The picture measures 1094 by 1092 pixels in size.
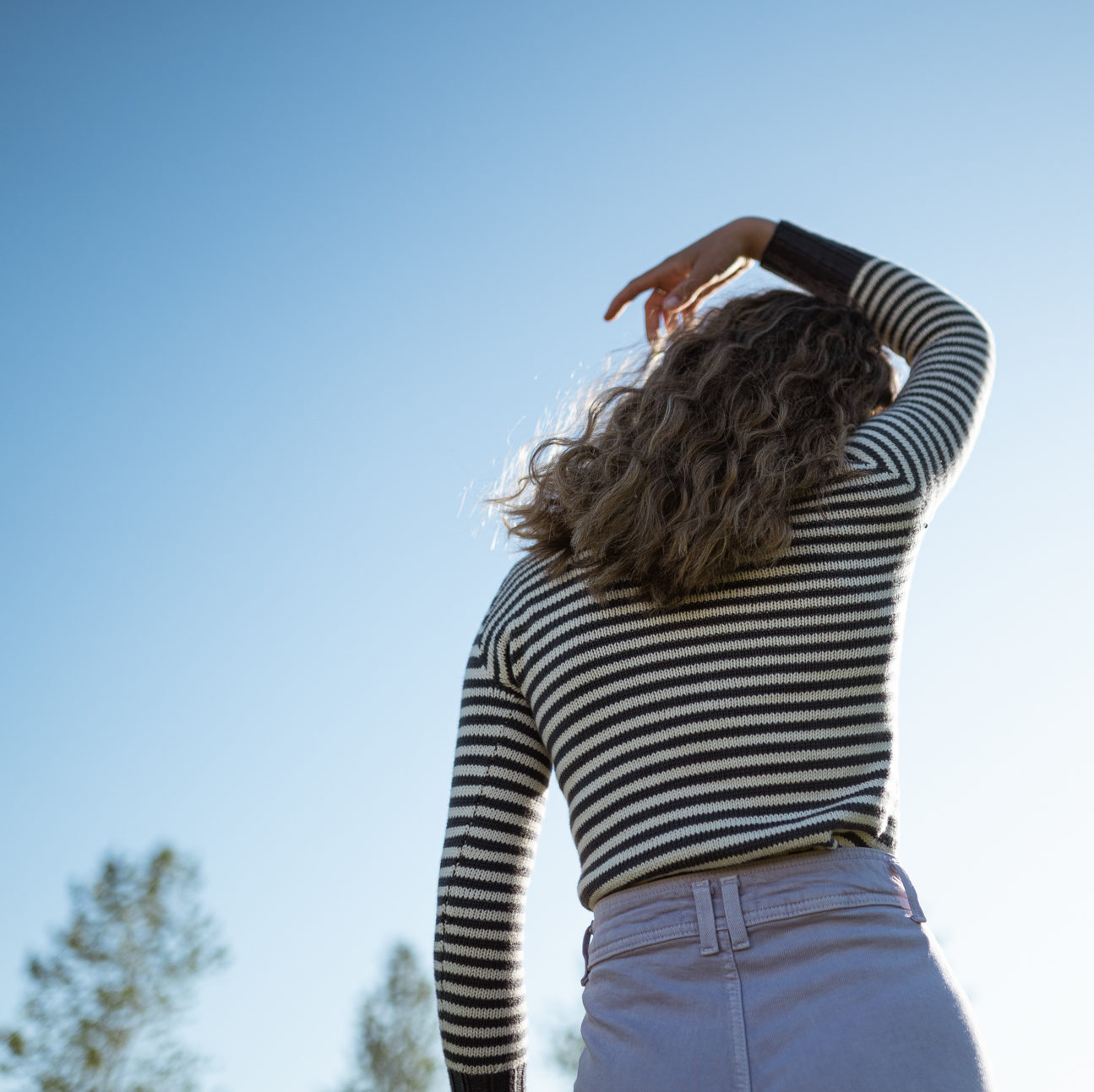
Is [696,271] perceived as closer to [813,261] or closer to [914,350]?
[813,261]

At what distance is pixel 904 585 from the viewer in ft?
4.99

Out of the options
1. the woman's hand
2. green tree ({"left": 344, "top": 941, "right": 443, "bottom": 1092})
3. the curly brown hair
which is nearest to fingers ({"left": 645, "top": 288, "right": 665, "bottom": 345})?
the woman's hand

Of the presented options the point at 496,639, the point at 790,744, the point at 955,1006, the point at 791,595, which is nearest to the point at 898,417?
the point at 791,595

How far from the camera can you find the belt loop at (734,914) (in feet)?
3.99

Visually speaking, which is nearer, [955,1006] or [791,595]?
[955,1006]

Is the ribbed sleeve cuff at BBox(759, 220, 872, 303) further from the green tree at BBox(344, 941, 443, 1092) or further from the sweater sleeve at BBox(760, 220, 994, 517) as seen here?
the green tree at BBox(344, 941, 443, 1092)

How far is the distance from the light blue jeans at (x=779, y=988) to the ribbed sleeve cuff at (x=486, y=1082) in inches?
9.9

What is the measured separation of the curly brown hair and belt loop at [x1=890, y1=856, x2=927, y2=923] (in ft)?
1.43

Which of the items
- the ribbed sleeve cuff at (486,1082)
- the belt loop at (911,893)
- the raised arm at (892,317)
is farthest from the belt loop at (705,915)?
the raised arm at (892,317)

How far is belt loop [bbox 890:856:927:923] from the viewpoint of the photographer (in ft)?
4.15

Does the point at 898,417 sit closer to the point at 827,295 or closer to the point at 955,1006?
the point at 827,295

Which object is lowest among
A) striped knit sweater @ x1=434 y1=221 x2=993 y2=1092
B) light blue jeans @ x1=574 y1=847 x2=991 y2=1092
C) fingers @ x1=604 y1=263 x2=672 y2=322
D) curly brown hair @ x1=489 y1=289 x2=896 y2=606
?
light blue jeans @ x1=574 y1=847 x2=991 y2=1092

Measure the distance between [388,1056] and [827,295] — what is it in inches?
983

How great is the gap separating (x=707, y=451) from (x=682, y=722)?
0.49m
